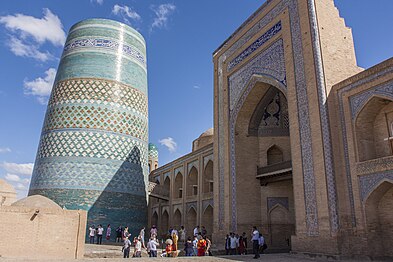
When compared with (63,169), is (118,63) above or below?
above

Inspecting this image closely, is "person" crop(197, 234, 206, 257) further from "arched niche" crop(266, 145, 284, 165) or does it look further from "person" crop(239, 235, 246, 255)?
"arched niche" crop(266, 145, 284, 165)

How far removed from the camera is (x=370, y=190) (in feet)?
18.7

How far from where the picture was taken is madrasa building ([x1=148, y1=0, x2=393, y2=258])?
5855 mm

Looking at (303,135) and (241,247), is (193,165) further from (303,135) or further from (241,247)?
(303,135)

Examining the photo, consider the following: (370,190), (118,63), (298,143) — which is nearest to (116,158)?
(118,63)

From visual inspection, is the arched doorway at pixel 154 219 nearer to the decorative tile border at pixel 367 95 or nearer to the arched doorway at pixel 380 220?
the arched doorway at pixel 380 220

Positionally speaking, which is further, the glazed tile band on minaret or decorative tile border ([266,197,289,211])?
the glazed tile band on minaret

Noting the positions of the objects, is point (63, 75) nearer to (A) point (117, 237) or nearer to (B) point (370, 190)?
(A) point (117, 237)

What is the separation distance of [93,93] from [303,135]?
6280 mm

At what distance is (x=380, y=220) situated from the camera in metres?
5.82

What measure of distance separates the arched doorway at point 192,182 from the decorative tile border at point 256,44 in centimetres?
535

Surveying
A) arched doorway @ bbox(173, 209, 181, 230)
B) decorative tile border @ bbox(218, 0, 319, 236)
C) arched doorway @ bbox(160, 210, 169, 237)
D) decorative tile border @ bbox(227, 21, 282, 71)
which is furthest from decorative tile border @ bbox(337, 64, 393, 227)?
arched doorway @ bbox(160, 210, 169, 237)

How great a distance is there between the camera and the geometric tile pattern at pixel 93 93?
10.3 meters

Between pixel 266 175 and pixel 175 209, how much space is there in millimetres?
→ 6904
